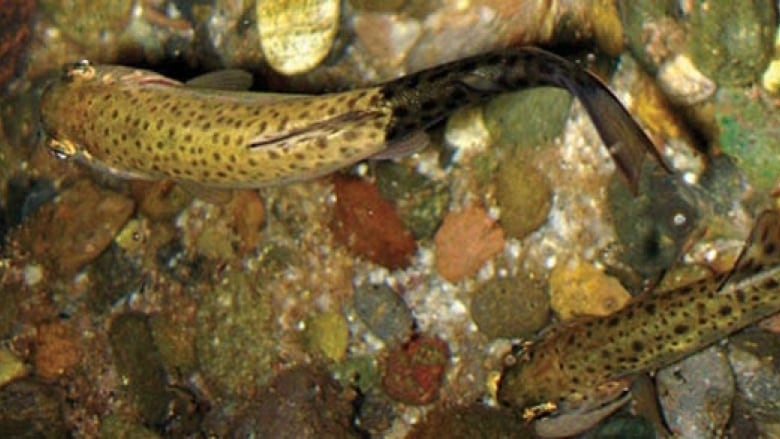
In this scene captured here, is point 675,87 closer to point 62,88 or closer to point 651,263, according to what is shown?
point 651,263

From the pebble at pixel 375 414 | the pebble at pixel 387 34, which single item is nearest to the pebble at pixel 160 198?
the pebble at pixel 387 34

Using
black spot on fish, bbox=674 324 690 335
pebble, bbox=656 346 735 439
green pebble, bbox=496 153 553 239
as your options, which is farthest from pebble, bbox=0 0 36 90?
pebble, bbox=656 346 735 439

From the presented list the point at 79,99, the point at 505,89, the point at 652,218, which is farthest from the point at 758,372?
the point at 79,99

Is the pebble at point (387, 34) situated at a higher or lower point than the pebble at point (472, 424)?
higher

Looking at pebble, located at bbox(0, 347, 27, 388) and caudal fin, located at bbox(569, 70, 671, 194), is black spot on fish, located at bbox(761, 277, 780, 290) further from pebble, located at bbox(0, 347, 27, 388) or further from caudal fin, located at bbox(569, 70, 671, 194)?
pebble, located at bbox(0, 347, 27, 388)

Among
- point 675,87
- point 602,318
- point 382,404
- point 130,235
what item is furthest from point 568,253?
point 130,235

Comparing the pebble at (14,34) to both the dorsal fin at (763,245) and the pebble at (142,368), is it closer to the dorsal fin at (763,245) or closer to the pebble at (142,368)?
the pebble at (142,368)
